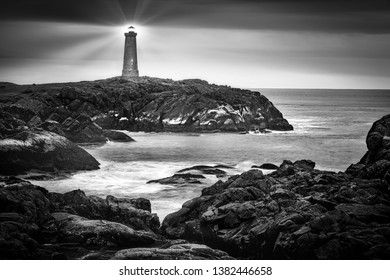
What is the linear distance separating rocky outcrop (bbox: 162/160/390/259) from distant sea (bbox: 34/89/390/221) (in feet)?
3.83

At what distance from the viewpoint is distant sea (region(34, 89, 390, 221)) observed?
31.2 feet

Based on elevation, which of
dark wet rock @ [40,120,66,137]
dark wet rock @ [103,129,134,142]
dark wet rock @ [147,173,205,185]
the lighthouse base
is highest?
the lighthouse base

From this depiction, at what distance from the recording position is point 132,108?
2669 cm

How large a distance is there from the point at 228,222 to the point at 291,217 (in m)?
1.08

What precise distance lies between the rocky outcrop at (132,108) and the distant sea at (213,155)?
4.66 meters

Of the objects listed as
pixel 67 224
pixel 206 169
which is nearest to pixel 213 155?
pixel 206 169

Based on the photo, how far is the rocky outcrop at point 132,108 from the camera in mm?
19062

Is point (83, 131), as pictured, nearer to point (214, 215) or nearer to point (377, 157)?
point (214, 215)

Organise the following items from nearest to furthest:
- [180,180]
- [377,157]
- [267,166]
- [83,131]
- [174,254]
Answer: [174,254] → [377,157] → [180,180] → [267,166] → [83,131]

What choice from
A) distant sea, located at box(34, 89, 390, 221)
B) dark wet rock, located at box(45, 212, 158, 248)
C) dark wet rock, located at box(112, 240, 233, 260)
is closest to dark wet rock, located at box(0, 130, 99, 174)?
distant sea, located at box(34, 89, 390, 221)

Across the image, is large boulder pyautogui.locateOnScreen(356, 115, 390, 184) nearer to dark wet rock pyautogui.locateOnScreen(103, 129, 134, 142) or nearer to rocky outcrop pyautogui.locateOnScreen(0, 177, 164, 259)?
rocky outcrop pyautogui.locateOnScreen(0, 177, 164, 259)

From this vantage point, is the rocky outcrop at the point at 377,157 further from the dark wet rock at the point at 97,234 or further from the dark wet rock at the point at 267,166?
the dark wet rock at the point at 97,234

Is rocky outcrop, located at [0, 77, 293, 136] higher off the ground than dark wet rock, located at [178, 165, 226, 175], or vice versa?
rocky outcrop, located at [0, 77, 293, 136]

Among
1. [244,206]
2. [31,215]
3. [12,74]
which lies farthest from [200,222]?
[12,74]
